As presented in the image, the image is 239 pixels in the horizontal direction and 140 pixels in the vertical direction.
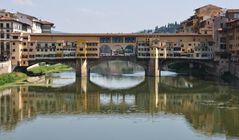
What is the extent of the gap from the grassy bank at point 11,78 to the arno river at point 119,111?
165 centimetres

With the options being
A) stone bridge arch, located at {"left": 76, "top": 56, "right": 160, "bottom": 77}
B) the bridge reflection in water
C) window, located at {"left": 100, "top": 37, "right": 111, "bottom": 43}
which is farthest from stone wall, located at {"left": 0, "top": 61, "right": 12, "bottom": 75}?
window, located at {"left": 100, "top": 37, "right": 111, "bottom": 43}

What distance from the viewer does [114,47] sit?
6050cm

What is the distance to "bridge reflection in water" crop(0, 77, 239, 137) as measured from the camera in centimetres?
2936

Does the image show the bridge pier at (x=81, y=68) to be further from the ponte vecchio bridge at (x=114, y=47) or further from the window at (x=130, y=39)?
the window at (x=130, y=39)

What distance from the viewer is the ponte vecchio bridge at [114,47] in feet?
189

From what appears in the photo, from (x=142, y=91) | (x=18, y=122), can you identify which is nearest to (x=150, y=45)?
(x=142, y=91)

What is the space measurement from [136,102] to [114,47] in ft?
76.9

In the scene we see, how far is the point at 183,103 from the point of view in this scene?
3709 cm

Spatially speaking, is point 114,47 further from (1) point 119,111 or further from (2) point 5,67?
(1) point 119,111

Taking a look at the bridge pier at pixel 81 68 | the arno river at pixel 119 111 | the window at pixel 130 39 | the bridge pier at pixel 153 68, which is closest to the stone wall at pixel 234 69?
the arno river at pixel 119 111

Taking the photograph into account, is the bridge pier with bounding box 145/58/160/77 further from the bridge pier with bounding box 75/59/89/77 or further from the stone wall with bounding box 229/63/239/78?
the stone wall with bounding box 229/63/239/78

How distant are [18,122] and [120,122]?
5814 millimetres

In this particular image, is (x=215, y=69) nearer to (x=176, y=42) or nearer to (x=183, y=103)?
(x=176, y=42)

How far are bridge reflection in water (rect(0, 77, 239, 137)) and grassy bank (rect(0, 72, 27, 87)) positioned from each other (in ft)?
6.28
